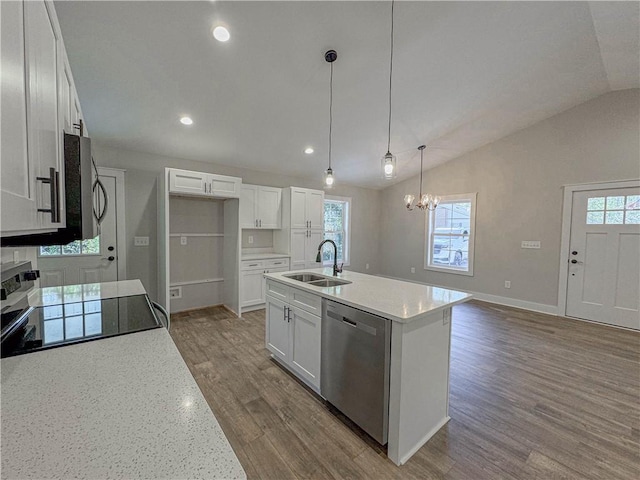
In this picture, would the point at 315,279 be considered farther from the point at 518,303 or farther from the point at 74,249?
the point at 518,303

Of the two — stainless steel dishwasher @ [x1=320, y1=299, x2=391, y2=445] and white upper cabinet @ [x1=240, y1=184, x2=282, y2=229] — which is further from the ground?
white upper cabinet @ [x1=240, y1=184, x2=282, y2=229]

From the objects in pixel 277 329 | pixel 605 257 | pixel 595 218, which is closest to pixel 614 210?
pixel 595 218

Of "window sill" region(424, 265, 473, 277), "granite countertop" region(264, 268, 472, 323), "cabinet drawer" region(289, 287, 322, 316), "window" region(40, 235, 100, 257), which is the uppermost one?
A: "window" region(40, 235, 100, 257)

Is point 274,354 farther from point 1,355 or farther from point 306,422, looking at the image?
point 1,355

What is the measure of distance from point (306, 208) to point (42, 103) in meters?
4.23

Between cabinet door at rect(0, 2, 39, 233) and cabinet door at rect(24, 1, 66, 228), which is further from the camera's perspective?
cabinet door at rect(24, 1, 66, 228)

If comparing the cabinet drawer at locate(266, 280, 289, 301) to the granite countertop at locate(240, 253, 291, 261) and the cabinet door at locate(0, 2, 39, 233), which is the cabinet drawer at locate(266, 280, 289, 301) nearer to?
the granite countertop at locate(240, 253, 291, 261)

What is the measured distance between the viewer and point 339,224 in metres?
6.42

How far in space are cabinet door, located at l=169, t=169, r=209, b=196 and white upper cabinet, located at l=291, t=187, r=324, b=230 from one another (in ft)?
4.88

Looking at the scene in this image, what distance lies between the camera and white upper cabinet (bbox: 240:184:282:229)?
440 centimetres

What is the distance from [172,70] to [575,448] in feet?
14.1

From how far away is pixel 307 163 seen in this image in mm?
4824

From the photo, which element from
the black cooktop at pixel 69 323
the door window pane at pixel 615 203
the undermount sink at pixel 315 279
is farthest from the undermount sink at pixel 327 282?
the door window pane at pixel 615 203

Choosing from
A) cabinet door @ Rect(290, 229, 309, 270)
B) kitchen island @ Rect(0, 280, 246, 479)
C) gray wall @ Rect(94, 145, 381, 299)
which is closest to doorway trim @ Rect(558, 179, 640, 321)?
cabinet door @ Rect(290, 229, 309, 270)
